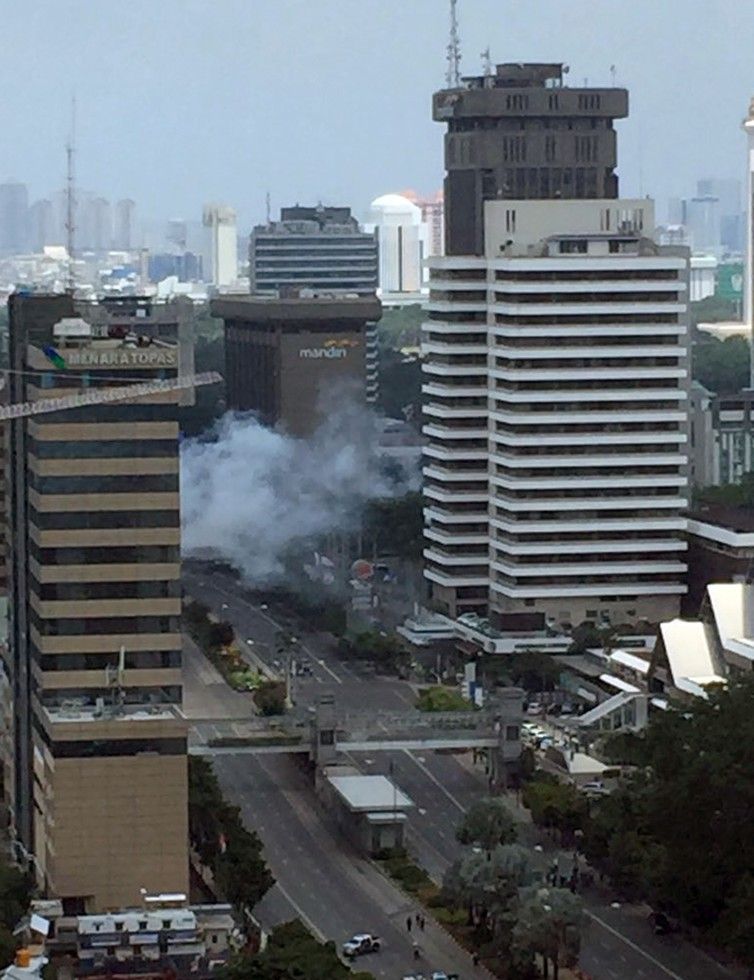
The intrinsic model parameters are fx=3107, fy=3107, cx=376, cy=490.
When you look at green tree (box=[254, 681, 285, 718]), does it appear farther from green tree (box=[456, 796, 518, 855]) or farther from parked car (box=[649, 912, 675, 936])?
parked car (box=[649, 912, 675, 936])

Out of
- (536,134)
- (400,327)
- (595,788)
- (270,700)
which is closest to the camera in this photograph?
(595,788)

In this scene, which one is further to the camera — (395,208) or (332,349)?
(395,208)

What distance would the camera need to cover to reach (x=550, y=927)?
26469 mm

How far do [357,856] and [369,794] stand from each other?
52.9 inches

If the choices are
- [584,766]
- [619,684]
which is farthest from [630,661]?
[584,766]

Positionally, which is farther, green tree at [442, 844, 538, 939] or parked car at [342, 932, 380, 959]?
green tree at [442, 844, 538, 939]

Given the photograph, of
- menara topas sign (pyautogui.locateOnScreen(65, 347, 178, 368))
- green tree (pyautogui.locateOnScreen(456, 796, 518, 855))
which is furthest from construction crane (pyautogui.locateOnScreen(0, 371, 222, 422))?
green tree (pyautogui.locateOnScreen(456, 796, 518, 855))

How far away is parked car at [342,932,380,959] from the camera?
27.6m

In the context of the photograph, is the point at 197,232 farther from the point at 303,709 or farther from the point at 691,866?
the point at 691,866

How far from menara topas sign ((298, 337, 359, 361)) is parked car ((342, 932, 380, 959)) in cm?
3738

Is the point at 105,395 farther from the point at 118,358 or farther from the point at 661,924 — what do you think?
the point at 661,924

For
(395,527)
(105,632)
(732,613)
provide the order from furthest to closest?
1. (395,527)
2. (732,613)
3. (105,632)

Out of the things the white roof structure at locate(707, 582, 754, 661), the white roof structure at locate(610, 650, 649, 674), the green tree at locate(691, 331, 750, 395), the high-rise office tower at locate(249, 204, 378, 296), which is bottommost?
the white roof structure at locate(610, 650, 649, 674)

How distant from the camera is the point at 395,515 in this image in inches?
2020
